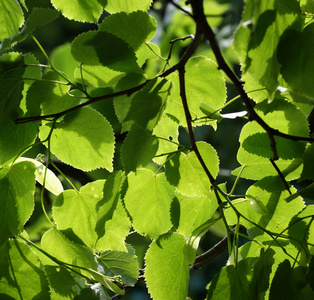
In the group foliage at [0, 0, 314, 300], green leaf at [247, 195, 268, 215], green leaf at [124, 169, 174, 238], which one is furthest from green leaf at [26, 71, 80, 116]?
green leaf at [247, 195, 268, 215]

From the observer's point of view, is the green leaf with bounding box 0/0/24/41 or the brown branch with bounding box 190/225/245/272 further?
the brown branch with bounding box 190/225/245/272

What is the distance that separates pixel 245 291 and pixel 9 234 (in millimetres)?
228

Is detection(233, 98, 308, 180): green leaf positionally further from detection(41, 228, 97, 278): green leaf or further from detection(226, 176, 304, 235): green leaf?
detection(41, 228, 97, 278): green leaf

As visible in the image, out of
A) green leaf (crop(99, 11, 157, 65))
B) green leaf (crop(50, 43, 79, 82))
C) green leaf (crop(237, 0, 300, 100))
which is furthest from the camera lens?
green leaf (crop(50, 43, 79, 82))

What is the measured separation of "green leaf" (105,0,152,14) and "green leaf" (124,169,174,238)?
6.5 inches

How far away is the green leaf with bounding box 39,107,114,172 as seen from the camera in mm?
410

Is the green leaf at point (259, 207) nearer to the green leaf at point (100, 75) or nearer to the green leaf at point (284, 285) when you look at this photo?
the green leaf at point (284, 285)

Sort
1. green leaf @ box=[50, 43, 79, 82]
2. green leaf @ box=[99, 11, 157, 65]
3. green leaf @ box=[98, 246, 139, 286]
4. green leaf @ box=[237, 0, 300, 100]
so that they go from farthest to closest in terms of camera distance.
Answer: green leaf @ box=[50, 43, 79, 82], green leaf @ box=[98, 246, 139, 286], green leaf @ box=[99, 11, 157, 65], green leaf @ box=[237, 0, 300, 100]

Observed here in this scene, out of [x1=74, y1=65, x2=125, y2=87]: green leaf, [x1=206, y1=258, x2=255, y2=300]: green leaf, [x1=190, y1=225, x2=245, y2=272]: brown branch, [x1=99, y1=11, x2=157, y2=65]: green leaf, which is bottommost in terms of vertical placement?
[x1=190, y1=225, x2=245, y2=272]: brown branch

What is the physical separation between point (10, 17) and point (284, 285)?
38cm

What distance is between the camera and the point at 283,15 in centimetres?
29

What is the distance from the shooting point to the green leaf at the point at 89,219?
428 millimetres

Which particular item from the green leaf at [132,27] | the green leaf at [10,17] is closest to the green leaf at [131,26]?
the green leaf at [132,27]

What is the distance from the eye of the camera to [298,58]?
0.30 m
